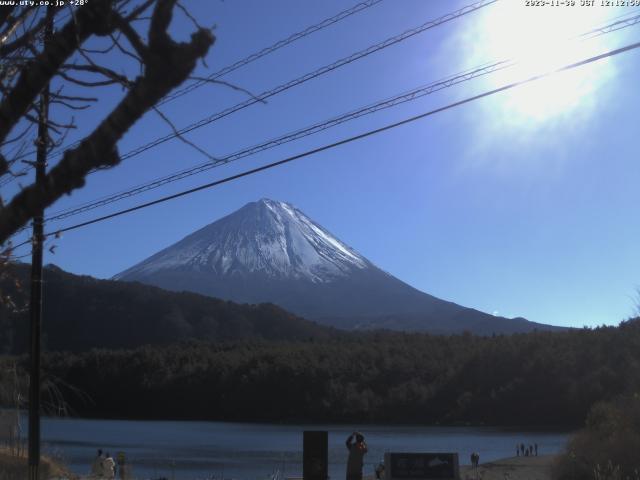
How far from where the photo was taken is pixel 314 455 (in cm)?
1445

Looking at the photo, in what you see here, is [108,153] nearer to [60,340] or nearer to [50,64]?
[50,64]

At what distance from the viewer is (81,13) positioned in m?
4.32

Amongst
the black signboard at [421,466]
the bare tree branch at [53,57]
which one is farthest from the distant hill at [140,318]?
the bare tree branch at [53,57]

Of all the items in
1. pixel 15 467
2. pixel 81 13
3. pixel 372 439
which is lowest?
pixel 372 439

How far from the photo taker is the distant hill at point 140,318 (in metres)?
128

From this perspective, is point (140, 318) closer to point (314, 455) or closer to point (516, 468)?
point (516, 468)

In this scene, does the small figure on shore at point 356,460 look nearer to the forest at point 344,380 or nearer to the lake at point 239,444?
the lake at point 239,444

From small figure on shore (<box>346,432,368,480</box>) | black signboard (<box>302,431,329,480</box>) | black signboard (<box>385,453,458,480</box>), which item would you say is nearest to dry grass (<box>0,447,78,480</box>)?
black signboard (<box>302,431,329,480</box>)

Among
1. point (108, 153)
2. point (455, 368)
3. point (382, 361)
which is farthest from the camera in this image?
point (382, 361)

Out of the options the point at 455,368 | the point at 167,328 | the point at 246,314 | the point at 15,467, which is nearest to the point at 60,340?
the point at 167,328

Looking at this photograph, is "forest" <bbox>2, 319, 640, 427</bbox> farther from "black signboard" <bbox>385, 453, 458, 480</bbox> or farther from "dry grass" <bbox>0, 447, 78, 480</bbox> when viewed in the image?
"black signboard" <bbox>385, 453, 458, 480</bbox>

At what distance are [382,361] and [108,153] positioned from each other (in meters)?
103

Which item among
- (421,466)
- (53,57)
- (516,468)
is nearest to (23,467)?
(421,466)

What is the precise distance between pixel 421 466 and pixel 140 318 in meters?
129
